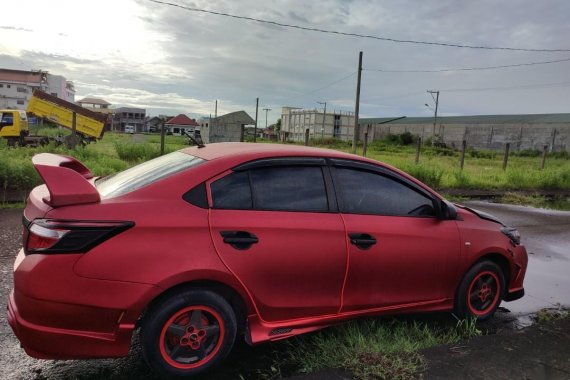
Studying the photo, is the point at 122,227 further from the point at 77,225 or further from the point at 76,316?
the point at 76,316

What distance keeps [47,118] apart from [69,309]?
28.5 metres

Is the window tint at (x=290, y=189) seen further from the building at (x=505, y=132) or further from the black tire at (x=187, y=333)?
the building at (x=505, y=132)

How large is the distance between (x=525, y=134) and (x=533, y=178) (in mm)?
43497

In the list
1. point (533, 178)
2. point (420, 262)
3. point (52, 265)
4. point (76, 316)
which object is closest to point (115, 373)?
point (76, 316)

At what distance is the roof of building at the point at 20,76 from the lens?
296 ft

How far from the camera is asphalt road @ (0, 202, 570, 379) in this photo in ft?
10.2

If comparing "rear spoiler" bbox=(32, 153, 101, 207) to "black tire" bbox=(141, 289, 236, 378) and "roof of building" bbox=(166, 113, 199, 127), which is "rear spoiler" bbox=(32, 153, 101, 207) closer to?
"black tire" bbox=(141, 289, 236, 378)

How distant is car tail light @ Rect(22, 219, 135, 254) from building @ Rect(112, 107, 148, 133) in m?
106

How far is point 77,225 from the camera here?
8.80ft

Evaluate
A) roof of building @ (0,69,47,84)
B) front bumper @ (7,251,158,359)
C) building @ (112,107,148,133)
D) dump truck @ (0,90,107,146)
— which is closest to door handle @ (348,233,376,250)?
front bumper @ (7,251,158,359)

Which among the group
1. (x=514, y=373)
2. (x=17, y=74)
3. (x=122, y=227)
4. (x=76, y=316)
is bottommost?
(x=514, y=373)

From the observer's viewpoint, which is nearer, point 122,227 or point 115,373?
point 122,227

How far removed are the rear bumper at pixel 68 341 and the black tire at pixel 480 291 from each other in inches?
109

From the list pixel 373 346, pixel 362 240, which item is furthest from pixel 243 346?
pixel 362 240
